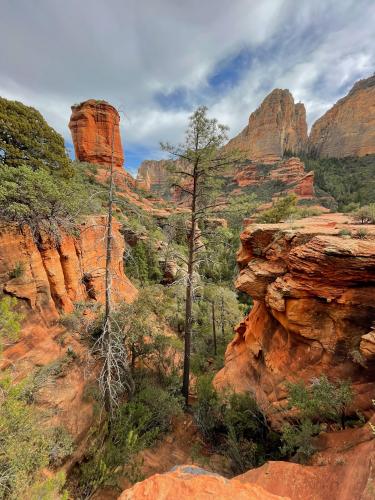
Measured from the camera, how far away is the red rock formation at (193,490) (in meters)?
2.94

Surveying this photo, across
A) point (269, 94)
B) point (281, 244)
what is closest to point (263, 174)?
point (269, 94)

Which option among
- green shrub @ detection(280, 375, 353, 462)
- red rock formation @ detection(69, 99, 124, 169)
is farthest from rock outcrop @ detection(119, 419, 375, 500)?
red rock formation @ detection(69, 99, 124, 169)

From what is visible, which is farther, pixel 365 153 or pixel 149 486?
pixel 365 153

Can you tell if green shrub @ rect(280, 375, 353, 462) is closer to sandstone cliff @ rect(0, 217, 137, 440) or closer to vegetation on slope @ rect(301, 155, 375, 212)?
sandstone cliff @ rect(0, 217, 137, 440)

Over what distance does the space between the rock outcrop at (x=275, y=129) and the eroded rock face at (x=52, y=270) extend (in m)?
72.8

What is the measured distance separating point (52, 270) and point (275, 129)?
8734 centimetres

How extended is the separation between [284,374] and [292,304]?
2.56m

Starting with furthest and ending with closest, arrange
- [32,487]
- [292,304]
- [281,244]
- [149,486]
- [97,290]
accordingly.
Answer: [97,290] < [281,244] < [292,304] < [32,487] < [149,486]

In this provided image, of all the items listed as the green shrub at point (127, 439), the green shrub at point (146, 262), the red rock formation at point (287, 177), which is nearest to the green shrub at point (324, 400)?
the green shrub at point (127, 439)

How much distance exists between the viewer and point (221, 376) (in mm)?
10062

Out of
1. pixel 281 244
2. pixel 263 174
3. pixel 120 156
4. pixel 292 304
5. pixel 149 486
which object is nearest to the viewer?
pixel 149 486

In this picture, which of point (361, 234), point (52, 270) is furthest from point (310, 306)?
point (52, 270)

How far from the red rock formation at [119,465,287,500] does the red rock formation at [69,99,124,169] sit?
3821 centimetres

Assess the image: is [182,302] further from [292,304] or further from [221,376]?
[292,304]
